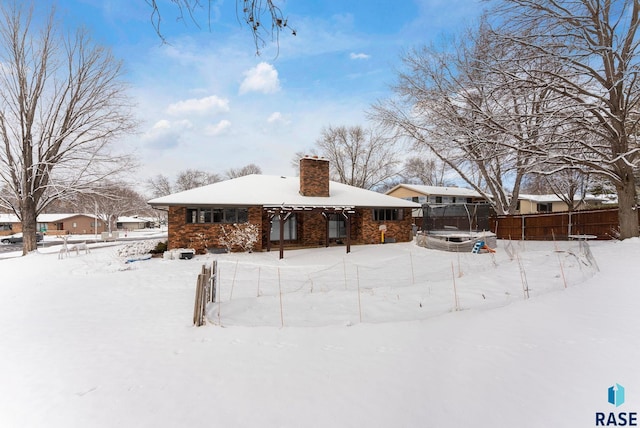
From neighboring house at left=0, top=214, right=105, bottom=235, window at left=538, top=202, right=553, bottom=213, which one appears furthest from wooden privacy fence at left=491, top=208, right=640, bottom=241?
neighboring house at left=0, top=214, right=105, bottom=235

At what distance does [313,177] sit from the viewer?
16.2 meters

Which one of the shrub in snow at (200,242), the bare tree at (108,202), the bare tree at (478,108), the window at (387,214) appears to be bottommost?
the shrub in snow at (200,242)

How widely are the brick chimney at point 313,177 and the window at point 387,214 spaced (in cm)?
341

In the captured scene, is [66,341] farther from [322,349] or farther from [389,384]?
[389,384]

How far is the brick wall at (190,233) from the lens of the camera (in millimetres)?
13273

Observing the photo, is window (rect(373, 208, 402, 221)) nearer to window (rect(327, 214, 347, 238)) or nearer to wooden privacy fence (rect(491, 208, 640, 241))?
window (rect(327, 214, 347, 238))

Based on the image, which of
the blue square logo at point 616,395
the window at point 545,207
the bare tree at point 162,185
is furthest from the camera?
the bare tree at point 162,185

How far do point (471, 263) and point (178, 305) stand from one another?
9520 mm

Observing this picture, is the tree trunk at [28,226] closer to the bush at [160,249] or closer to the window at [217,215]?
the bush at [160,249]

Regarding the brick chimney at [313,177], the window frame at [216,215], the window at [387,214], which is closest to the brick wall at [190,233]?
the window frame at [216,215]

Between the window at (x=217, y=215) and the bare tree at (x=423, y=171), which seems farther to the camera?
the bare tree at (x=423, y=171)

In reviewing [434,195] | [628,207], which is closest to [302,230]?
[628,207]

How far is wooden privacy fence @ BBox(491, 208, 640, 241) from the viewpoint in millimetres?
14703

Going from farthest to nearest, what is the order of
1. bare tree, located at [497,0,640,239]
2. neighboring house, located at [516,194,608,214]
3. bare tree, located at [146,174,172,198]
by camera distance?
bare tree, located at [146,174,172,198] → neighboring house, located at [516,194,608,214] → bare tree, located at [497,0,640,239]
